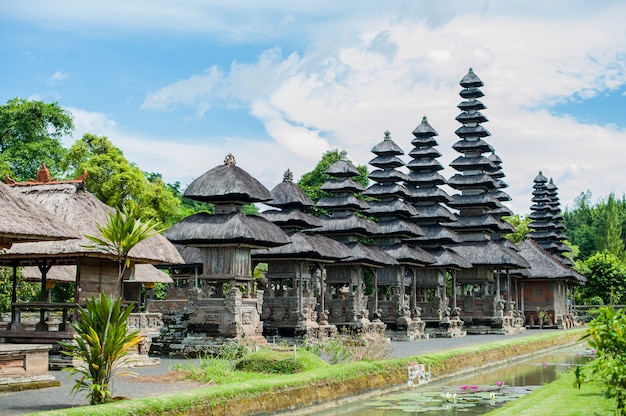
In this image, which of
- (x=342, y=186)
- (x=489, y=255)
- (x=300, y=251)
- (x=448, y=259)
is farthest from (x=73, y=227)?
(x=489, y=255)

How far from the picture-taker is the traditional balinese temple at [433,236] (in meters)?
39.7

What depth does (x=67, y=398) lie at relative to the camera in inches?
566

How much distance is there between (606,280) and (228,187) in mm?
42568

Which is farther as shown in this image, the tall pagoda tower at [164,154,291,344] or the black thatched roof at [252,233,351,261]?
the black thatched roof at [252,233,351,261]

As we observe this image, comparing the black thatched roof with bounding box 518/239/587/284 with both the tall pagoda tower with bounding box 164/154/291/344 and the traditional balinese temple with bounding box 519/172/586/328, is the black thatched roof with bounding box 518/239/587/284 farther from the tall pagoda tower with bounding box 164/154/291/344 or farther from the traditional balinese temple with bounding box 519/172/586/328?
the tall pagoda tower with bounding box 164/154/291/344

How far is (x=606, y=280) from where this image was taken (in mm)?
59188

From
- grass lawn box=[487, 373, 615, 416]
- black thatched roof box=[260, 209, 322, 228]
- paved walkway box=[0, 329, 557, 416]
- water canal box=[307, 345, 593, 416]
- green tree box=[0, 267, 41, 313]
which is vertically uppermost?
black thatched roof box=[260, 209, 322, 228]

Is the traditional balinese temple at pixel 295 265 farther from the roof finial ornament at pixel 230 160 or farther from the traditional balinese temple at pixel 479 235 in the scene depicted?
the traditional balinese temple at pixel 479 235

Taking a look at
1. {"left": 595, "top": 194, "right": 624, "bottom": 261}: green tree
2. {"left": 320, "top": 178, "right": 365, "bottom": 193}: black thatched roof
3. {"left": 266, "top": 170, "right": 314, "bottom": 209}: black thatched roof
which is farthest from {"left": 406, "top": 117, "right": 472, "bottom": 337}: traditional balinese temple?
{"left": 595, "top": 194, "right": 624, "bottom": 261}: green tree

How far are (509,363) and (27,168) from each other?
3104 centimetres

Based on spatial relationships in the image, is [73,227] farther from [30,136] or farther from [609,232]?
[609,232]

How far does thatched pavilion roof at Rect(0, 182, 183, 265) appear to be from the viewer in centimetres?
2009

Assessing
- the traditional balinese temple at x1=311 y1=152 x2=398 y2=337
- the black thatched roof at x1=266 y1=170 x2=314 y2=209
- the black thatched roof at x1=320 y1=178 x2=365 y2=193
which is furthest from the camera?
the black thatched roof at x1=320 y1=178 x2=365 y2=193

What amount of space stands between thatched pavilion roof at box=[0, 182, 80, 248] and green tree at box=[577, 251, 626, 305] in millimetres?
50687
